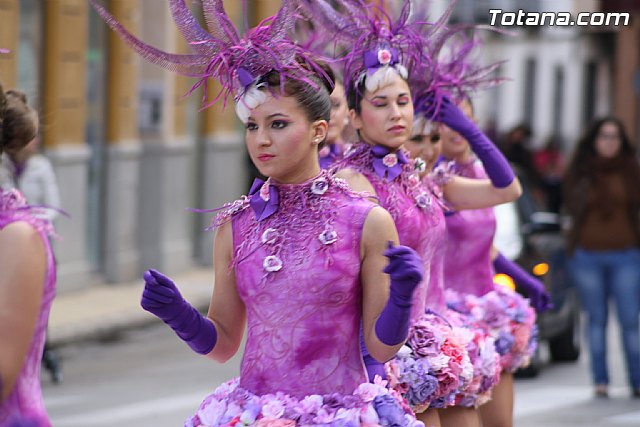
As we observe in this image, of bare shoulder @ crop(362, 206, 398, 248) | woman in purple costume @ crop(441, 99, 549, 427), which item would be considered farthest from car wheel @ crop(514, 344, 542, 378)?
bare shoulder @ crop(362, 206, 398, 248)

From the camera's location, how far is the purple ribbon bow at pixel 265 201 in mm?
4715

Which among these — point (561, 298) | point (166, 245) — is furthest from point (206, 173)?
point (561, 298)

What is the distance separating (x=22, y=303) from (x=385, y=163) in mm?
2394

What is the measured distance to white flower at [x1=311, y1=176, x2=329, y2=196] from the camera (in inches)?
186

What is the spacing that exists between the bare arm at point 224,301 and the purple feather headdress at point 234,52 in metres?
0.41

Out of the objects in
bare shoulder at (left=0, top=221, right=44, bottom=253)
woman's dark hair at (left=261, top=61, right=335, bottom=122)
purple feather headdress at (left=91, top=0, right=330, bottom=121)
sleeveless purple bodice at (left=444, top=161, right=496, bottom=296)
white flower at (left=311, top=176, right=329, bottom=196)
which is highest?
purple feather headdress at (left=91, top=0, right=330, bottom=121)

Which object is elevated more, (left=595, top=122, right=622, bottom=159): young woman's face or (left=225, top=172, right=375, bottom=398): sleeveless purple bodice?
(left=595, top=122, right=622, bottom=159): young woman's face

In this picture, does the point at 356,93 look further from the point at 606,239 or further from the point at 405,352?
the point at 606,239

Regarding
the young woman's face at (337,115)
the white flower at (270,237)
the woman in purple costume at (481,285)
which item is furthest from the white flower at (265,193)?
the young woman's face at (337,115)

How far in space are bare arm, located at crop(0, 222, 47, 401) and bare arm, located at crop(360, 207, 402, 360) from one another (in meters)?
1.09

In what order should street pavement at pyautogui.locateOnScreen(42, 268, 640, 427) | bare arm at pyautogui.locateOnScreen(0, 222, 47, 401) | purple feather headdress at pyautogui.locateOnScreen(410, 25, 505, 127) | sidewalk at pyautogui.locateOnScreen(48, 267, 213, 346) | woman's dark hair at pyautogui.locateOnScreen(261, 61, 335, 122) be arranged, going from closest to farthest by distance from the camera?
bare arm at pyautogui.locateOnScreen(0, 222, 47, 401)
woman's dark hair at pyautogui.locateOnScreen(261, 61, 335, 122)
purple feather headdress at pyautogui.locateOnScreen(410, 25, 505, 127)
street pavement at pyautogui.locateOnScreen(42, 268, 640, 427)
sidewalk at pyautogui.locateOnScreen(48, 267, 213, 346)

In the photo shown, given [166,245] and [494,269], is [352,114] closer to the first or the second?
[494,269]

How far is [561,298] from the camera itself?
12.3m

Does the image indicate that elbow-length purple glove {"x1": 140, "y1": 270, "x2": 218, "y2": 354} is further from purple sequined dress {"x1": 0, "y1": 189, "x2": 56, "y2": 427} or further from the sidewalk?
the sidewalk
